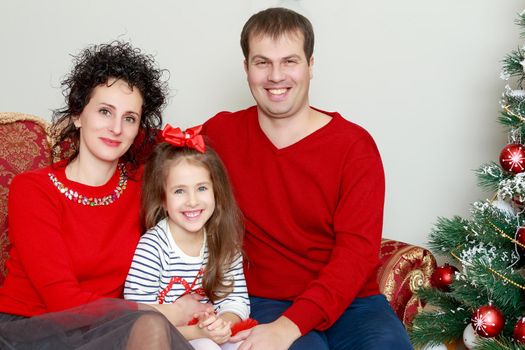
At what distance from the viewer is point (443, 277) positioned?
261 centimetres

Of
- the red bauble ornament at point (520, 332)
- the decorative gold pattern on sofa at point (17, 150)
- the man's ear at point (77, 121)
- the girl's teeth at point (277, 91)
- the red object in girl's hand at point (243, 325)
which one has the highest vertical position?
the girl's teeth at point (277, 91)

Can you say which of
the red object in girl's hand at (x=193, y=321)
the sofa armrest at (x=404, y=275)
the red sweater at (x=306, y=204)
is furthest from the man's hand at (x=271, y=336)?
the sofa armrest at (x=404, y=275)

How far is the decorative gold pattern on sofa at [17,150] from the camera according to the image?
7.52ft

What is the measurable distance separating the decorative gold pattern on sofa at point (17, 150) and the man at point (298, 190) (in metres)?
0.61

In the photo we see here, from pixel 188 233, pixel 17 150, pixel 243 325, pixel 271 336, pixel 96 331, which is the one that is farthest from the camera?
pixel 17 150

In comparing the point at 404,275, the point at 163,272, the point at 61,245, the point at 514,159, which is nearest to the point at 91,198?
the point at 61,245

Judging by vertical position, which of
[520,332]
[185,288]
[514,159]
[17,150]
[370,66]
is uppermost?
[370,66]

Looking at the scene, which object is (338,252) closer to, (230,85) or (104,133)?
(104,133)

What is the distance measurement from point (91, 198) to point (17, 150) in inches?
15.0

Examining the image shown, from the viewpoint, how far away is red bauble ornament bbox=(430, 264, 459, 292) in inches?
103

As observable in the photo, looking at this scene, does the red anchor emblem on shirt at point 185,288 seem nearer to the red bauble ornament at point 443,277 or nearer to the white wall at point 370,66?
the red bauble ornament at point 443,277

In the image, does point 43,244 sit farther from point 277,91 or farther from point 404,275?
point 404,275

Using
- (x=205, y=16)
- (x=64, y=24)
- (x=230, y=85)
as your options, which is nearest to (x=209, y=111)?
(x=230, y=85)

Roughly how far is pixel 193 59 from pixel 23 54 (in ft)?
2.67
